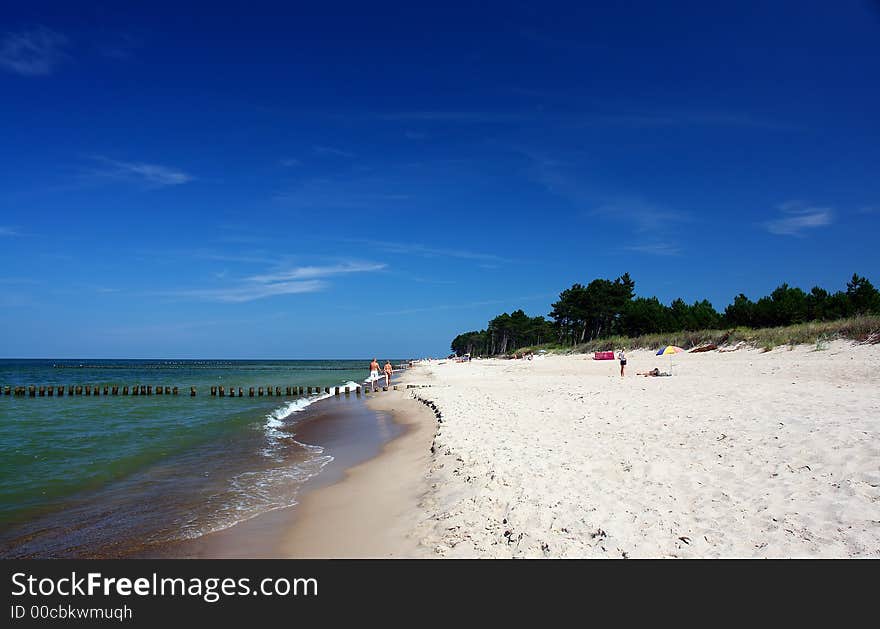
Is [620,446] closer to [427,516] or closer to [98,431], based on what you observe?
[427,516]

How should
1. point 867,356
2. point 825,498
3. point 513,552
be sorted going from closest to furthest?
point 513,552
point 825,498
point 867,356

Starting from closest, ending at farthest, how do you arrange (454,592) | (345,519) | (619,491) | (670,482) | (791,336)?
(454,592)
(619,491)
(670,482)
(345,519)
(791,336)

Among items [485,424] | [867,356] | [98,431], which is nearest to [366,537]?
[485,424]

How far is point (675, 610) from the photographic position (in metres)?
4.04

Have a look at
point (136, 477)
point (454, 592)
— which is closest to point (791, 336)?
point (454, 592)

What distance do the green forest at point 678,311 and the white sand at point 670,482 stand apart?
43.4 meters

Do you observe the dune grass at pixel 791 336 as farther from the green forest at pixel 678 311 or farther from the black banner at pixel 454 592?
the black banner at pixel 454 592

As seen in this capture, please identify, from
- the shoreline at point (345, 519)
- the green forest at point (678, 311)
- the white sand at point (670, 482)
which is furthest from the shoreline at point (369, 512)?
the green forest at point (678, 311)

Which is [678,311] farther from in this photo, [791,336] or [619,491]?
[619,491]

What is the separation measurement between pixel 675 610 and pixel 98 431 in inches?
878

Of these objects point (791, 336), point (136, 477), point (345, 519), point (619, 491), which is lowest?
point (136, 477)

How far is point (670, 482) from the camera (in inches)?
270

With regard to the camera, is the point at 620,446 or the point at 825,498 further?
the point at 620,446

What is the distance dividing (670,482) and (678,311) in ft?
231
